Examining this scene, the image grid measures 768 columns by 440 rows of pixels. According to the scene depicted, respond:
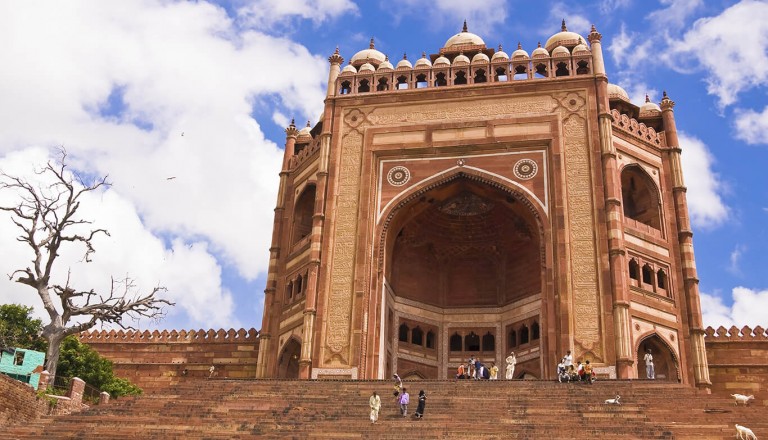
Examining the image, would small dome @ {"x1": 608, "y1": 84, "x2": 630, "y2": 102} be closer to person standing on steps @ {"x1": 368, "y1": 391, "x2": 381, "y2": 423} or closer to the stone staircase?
the stone staircase

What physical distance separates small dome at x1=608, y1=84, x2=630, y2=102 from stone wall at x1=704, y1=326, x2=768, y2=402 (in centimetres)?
910

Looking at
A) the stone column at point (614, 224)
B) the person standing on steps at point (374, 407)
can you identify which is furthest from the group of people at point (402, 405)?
the stone column at point (614, 224)

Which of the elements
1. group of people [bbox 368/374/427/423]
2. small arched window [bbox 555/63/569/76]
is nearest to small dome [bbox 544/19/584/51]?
small arched window [bbox 555/63/569/76]

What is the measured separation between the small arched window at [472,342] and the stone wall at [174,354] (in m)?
7.43

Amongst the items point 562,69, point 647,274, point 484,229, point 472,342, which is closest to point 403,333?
point 472,342

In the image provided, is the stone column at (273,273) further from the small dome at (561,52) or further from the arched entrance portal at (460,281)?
the small dome at (561,52)

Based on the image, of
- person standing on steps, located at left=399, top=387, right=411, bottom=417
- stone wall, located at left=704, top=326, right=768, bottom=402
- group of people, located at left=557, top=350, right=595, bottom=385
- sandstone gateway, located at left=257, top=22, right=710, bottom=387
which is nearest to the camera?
person standing on steps, located at left=399, top=387, right=411, bottom=417

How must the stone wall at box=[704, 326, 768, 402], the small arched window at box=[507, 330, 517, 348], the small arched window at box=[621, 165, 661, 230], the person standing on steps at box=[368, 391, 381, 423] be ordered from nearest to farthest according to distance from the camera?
the person standing on steps at box=[368, 391, 381, 423] → the stone wall at box=[704, 326, 768, 402] → the small arched window at box=[621, 165, 661, 230] → the small arched window at box=[507, 330, 517, 348]

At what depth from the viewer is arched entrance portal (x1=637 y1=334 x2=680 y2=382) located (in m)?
25.3

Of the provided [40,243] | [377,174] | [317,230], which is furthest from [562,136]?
[40,243]

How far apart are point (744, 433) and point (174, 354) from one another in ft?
70.3

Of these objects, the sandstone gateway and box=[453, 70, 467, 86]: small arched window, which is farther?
box=[453, 70, 467, 86]: small arched window

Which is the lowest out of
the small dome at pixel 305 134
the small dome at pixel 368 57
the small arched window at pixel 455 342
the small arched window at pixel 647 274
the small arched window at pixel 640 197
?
the small arched window at pixel 455 342

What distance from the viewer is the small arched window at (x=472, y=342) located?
2934 cm
